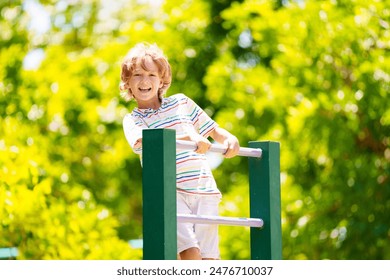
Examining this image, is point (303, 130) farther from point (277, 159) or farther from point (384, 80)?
point (277, 159)

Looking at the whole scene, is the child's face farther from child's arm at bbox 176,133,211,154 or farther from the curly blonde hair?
child's arm at bbox 176,133,211,154

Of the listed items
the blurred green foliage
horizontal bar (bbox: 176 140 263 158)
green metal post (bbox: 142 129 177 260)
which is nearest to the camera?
green metal post (bbox: 142 129 177 260)

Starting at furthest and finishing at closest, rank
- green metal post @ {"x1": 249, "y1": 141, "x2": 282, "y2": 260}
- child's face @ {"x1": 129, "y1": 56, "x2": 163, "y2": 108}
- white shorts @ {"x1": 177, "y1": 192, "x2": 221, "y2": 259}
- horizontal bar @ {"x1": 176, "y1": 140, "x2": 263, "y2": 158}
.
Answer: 1. green metal post @ {"x1": 249, "y1": 141, "x2": 282, "y2": 260}
2. child's face @ {"x1": 129, "y1": 56, "x2": 163, "y2": 108}
3. white shorts @ {"x1": 177, "y1": 192, "x2": 221, "y2": 259}
4. horizontal bar @ {"x1": 176, "y1": 140, "x2": 263, "y2": 158}

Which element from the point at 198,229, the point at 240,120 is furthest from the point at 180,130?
the point at 240,120

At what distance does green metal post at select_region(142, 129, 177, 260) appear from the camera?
454cm

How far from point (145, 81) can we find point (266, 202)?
2.73 ft

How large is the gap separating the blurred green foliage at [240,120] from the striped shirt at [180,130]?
315 cm

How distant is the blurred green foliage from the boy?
315cm

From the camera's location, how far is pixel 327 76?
10992 millimetres

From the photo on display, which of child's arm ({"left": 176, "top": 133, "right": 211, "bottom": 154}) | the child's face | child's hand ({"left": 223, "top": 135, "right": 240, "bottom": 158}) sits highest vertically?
the child's face

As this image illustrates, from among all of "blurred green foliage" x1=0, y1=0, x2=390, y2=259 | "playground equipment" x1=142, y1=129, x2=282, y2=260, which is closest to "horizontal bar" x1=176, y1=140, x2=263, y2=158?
"playground equipment" x1=142, y1=129, x2=282, y2=260

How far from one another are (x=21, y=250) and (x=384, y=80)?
12.8 feet

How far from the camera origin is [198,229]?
16.4 feet

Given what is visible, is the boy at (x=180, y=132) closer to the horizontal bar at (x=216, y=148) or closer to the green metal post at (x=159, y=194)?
the horizontal bar at (x=216, y=148)
